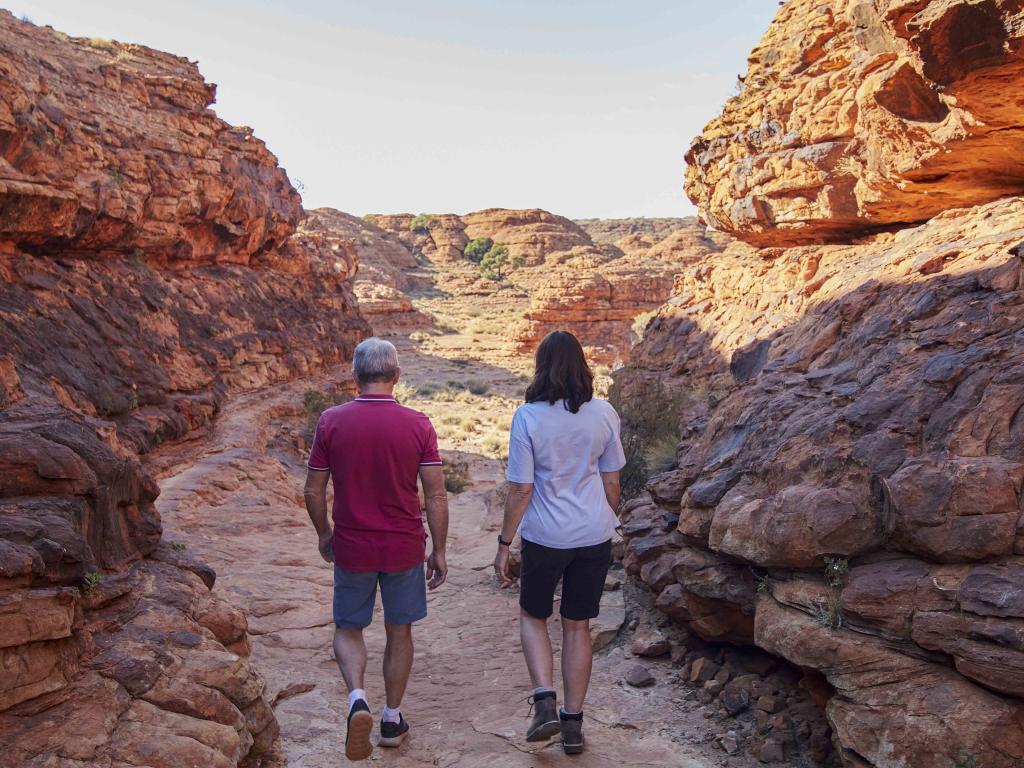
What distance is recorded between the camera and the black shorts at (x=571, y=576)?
405cm

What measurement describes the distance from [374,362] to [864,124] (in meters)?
7.39

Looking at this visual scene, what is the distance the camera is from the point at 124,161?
39.3 feet

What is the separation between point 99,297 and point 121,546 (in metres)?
7.13

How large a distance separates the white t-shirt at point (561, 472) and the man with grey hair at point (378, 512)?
1.55 feet

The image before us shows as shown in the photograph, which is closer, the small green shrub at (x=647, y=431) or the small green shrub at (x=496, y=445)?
the small green shrub at (x=647, y=431)

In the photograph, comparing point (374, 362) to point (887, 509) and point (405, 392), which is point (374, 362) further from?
point (405, 392)

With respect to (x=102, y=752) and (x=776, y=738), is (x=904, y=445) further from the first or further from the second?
(x=102, y=752)

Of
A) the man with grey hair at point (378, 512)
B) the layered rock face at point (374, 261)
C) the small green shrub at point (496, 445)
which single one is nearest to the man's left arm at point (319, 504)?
the man with grey hair at point (378, 512)

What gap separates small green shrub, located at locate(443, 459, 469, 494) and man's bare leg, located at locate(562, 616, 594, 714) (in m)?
9.46

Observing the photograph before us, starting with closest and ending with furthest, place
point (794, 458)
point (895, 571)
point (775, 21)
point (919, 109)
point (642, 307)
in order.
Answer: point (895, 571)
point (794, 458)
point (919, 109)
point (775, 21)
point (642, 307)

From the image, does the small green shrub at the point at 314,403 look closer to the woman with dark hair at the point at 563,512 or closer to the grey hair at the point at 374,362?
the grey hair at the point at 374,362

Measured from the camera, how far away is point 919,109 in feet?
24.5

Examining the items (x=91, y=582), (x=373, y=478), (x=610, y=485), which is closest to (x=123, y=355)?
(x=91, y=582)

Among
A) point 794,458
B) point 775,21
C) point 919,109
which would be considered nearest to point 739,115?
point 775,21
